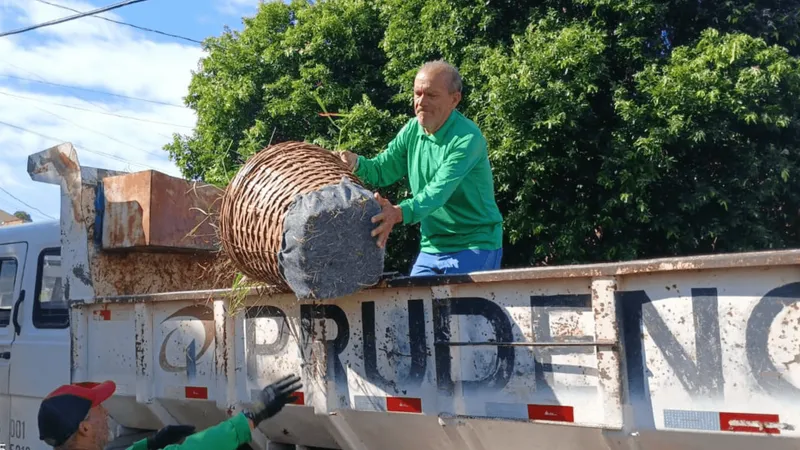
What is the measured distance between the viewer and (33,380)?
4.94m

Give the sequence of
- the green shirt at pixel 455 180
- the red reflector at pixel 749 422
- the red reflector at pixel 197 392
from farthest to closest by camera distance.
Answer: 1. the red reflector at pixel 197 392
2. the green shirt at pixel 455 180
3. the red reflector at pixel 749 422

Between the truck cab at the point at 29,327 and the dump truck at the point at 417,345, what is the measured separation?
2 cm

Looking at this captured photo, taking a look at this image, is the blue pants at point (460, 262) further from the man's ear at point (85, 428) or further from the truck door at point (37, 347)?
the truck door at point (37, 347)

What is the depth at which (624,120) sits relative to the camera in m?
8.73

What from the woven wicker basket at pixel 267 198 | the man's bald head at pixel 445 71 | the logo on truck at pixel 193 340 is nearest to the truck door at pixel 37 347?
the logo on truck at pixel 193 340

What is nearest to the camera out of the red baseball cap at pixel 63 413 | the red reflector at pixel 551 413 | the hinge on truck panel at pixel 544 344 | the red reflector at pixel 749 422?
the red reflector at pixel 749 422

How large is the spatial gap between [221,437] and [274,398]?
348 mm

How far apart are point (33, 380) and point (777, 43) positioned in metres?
8.89

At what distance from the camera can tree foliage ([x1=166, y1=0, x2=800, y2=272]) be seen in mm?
8508

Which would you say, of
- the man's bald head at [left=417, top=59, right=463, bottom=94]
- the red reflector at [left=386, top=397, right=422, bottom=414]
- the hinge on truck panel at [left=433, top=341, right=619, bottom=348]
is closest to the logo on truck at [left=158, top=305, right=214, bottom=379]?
the red reflector at [left=386, top=397, right=422, bottom=414]

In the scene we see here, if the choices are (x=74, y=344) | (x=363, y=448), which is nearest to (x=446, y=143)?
(x=363, y=448)

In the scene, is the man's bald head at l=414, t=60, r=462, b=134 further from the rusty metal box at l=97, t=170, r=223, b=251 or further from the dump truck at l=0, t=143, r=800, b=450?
the rusty metal box at l=97, t=170, r=223, b=251

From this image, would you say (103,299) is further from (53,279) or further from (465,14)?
(465,14)

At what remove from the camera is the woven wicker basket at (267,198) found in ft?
10.3
